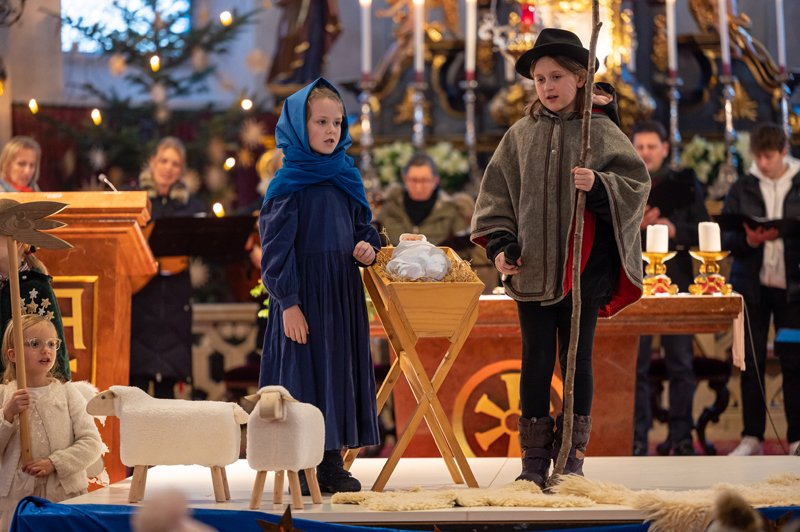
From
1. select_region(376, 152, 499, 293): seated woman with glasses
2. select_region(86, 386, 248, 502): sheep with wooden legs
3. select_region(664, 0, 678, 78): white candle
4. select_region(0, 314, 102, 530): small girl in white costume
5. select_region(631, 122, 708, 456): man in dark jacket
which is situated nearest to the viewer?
select_region(86, 386, 248, 502): sheep with wooden legs

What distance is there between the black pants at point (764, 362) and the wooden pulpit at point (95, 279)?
9.22 feet

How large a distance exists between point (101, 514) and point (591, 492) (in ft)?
4.48

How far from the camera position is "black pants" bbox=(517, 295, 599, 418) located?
430 cm

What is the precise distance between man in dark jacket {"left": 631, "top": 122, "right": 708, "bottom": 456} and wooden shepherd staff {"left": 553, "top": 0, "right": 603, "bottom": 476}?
2364mm

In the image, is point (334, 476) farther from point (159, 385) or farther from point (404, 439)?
point (159, 385)

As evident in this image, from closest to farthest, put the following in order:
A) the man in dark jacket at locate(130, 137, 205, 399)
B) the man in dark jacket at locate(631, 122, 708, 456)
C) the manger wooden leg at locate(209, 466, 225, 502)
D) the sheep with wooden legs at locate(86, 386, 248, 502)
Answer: the sheep with wooden legs at locate(86, 386, 248, 502)
the manger wooden leg at locate(209, 466, 225, 502)
the man in dark jacket at locate(631, 122, 708, 456)
the man in dark jacket at locate(130, 137, 205, 399)

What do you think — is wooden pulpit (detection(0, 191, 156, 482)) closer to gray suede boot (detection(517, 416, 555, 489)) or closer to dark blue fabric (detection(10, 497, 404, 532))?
dark blue fabric (detection(10, 497, 404, 532))

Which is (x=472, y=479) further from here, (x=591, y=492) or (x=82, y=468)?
(x=82, y=468)

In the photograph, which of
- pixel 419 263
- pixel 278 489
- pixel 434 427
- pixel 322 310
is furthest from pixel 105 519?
pixel 419 263

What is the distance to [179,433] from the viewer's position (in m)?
3.96

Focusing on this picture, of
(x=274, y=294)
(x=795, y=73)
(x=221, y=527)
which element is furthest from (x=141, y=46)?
(x=221, y=527)

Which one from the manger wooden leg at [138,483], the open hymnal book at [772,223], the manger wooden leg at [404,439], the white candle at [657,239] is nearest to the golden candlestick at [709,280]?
the white candle at [657,239]

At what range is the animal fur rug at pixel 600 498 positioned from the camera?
146 inches

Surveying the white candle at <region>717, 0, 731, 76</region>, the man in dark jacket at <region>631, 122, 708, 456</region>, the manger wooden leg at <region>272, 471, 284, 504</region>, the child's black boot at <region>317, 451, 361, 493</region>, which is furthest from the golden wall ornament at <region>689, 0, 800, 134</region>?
the manger wooden leg at <region>272, 471, 284, 504</region>
